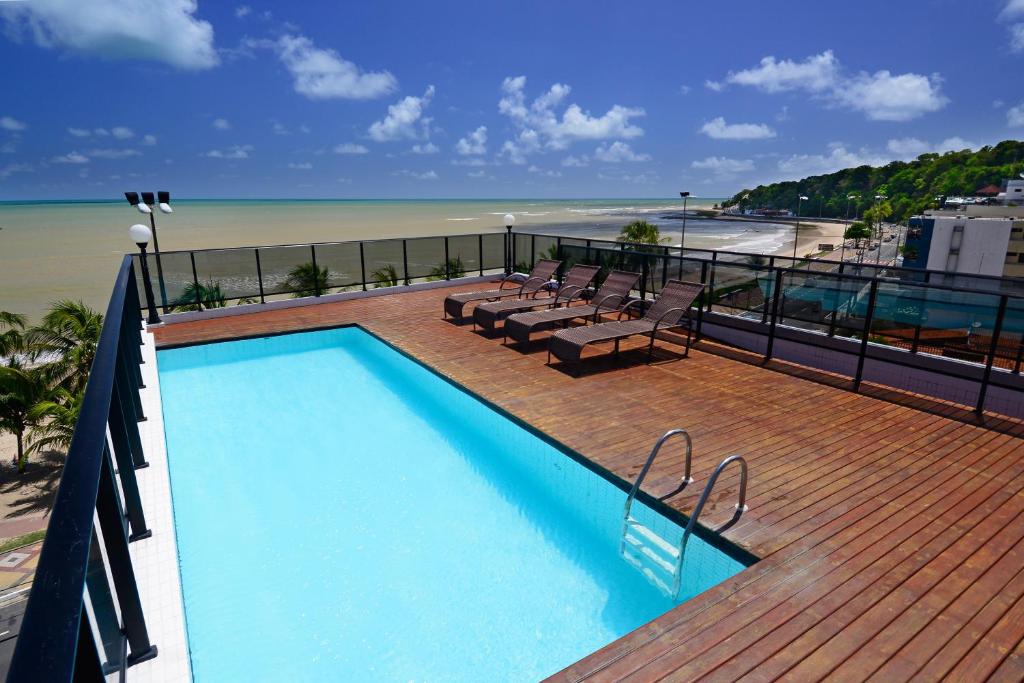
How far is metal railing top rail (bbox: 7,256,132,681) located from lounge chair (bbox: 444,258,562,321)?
282 inches

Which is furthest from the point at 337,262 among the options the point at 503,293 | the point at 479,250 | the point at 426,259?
the point at 503,293

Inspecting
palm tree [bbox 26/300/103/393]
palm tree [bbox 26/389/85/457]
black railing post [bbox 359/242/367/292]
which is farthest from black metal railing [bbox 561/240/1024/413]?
palm tree [bbox 26/300/103/393]

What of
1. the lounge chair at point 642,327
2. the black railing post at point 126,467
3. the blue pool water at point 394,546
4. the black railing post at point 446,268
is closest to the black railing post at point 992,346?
the lounge chair at point 642,327

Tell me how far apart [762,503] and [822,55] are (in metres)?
97.3

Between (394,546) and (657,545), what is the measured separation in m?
1.90

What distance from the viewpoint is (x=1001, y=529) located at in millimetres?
3441

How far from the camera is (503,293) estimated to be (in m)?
9.34

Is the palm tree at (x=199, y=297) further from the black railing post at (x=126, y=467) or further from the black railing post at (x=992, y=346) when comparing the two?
the black railing post at (x=992, y=346)

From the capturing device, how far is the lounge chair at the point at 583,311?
7.46 meters

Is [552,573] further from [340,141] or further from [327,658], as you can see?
[340,141]

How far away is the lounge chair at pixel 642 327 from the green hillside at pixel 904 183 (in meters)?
123

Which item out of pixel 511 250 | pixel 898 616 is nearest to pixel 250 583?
pixel 898 616

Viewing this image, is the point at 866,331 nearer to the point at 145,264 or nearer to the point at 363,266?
the point at 363,266

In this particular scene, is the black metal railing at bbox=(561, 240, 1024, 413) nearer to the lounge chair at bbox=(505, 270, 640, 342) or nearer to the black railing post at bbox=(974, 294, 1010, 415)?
the black railing post at bbox=(974, 294, 1010, 415)
